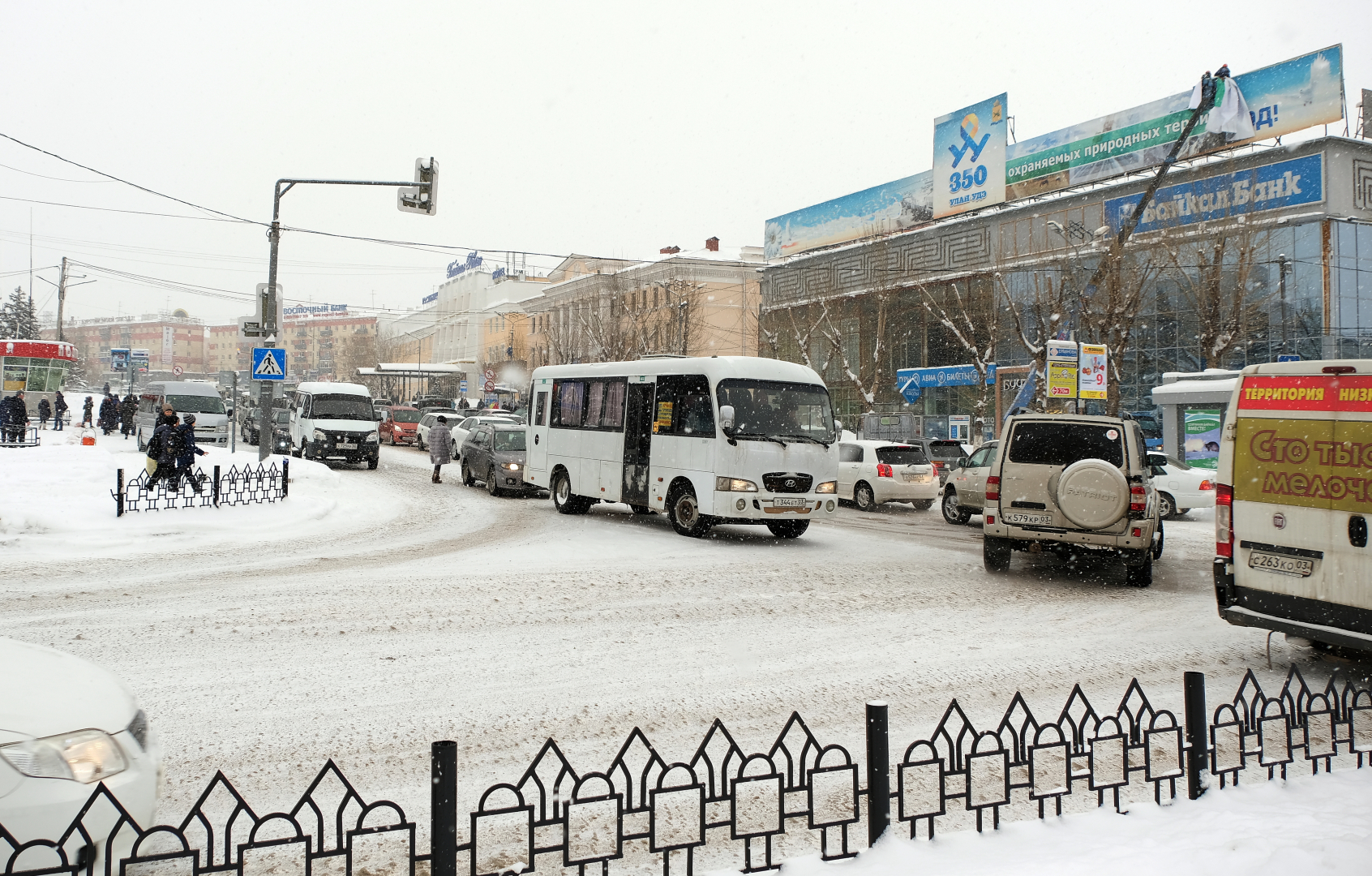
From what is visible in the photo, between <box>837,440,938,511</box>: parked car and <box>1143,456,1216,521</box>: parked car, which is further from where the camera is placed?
<box>837,440,938,511</box>: parked car

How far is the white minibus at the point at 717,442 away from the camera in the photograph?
48.5ft

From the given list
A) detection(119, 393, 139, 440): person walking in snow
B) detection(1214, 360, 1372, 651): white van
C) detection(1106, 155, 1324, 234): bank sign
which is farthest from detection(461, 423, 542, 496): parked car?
detection(119, 393, 139, 440): person walking in snow

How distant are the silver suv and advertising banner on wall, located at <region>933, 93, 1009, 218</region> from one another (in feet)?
89.7

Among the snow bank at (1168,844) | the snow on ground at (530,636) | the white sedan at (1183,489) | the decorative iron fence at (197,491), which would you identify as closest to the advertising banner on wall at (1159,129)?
the white sedan at (1183,489)

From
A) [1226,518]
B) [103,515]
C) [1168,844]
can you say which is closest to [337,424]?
[103,515]

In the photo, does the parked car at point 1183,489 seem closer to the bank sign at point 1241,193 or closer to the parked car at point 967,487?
the parked car at point 967,487

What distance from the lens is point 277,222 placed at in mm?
21000

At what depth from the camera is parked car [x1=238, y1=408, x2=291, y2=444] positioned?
116 ft

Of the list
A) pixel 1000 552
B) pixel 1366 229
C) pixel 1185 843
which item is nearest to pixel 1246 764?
pixel 1185 843

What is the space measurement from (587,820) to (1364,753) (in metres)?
4.38

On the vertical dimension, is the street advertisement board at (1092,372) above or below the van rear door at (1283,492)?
above

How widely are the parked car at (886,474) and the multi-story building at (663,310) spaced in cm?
2247

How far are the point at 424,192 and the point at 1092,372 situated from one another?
51.7 ft

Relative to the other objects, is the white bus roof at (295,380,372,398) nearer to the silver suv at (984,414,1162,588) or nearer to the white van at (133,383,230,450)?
the white van at (133,383,230,450)
